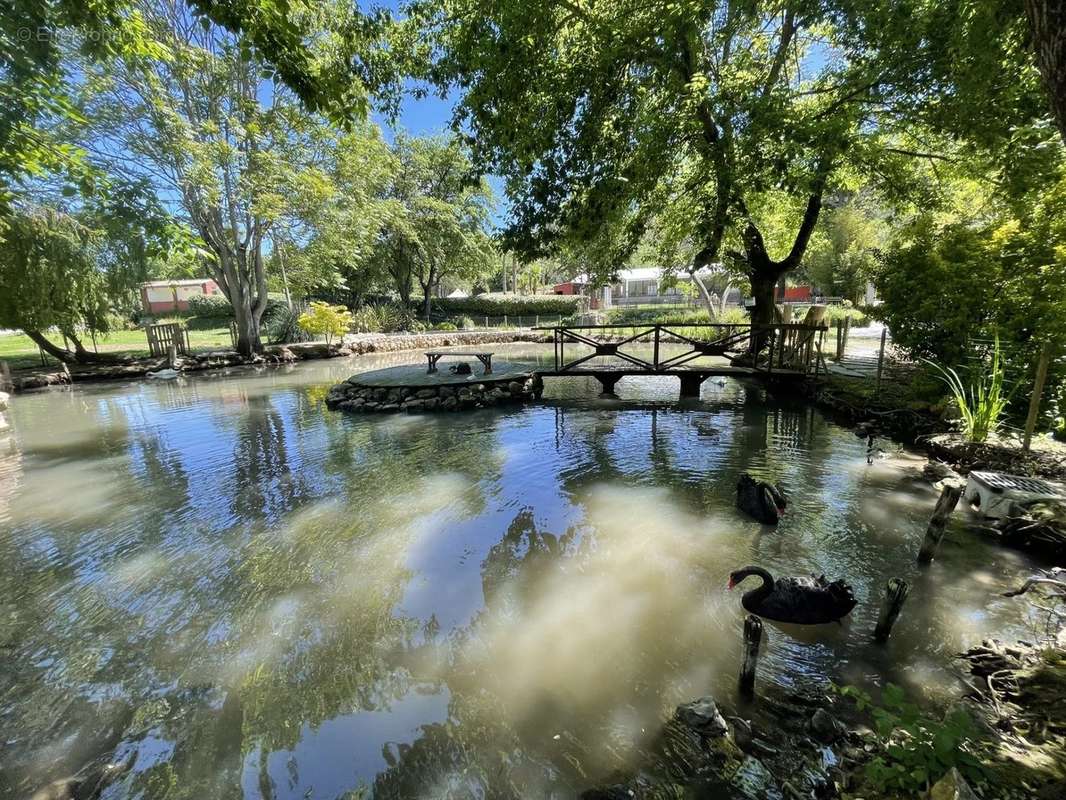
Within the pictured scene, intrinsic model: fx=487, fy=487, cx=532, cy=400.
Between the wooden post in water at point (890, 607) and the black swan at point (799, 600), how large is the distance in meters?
0.21

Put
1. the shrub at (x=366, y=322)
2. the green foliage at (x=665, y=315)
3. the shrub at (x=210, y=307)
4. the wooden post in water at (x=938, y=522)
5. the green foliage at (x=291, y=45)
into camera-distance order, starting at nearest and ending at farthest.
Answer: the wooden post in water at (x=938, y=522)
the green foliage at (x=291, y=45)
the green foliage at (x=665, y=315)
the shrub at (x=366, y=322)
the shrub at (x=210, y=307)

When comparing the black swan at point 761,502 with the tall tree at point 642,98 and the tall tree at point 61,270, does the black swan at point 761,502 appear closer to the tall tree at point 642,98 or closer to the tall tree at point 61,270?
the tall tree at point 642,98

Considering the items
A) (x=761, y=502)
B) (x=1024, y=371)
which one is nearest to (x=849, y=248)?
(x=1024, y=371)

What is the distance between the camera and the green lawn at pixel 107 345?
17.5m

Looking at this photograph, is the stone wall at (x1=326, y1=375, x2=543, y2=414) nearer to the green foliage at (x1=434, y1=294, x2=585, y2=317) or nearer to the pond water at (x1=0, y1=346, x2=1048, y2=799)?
the pond water at (x1=0, y1=346, x2=1048, y2=799)

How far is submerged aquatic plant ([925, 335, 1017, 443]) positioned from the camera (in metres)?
5.88

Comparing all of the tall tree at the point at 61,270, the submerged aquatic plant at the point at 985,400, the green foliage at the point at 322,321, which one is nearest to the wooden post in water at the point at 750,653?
the submerged aquatic plant at the point at 985,400

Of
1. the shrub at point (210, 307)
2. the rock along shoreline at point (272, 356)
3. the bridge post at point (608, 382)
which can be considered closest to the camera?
the bridge post at point (608, 382)

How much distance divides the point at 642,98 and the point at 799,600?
8.09m

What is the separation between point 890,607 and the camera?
3.18 metres

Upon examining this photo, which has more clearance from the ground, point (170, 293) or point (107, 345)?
point (170, 293)

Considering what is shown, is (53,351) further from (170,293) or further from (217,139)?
(170,293)

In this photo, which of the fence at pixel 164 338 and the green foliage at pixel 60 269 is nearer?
the green foliage at pixel 60 269

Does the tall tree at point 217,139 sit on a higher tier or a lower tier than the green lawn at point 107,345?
higher
